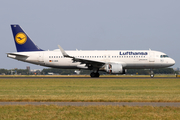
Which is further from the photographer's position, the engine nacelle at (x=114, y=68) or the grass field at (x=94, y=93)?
the engine nacelle at (x=114, y=68)

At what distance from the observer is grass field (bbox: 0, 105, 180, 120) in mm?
11242

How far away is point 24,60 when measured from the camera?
Answer: 49.3 metres

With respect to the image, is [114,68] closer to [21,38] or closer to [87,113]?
[21,38]

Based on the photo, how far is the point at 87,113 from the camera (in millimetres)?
12102

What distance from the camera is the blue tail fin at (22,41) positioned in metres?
50.2

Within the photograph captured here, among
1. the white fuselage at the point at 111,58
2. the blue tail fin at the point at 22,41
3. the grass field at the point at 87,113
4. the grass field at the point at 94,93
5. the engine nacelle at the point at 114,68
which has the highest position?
the blue tail fin at the point at 22,41

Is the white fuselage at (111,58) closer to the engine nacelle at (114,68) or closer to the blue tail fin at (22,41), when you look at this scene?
the blue tail fin at (22,41)

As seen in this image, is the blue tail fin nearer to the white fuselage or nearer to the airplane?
the airplane

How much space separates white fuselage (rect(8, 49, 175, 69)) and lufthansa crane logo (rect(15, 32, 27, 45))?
7.74 feet

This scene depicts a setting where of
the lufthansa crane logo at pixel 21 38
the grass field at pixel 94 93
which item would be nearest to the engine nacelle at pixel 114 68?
the grass field at pixel 94 93

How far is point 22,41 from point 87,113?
4042 centimetres

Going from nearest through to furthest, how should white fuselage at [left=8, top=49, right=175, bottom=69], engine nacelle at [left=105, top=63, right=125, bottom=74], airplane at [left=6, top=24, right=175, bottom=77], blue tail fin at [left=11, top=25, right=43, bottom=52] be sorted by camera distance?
engine nacelle at [left=105, top=63, right=125, bottom=74] < airplane at [left=6, top=24, right=175, bottom=77] < white fuselage at [left=8, top=49, right=175, bottom=69] < blue tail fin at [left=11, top=25, right=43, bottom=52]

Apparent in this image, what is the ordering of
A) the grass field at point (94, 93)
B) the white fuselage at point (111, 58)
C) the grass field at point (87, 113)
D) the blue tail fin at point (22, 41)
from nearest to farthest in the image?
1. the grass field at point (87, 113)
2. the grass field at point (94, 93)
3. the white fuselage at point (111, 58)
4. the blue tail fin at point (22, 41)

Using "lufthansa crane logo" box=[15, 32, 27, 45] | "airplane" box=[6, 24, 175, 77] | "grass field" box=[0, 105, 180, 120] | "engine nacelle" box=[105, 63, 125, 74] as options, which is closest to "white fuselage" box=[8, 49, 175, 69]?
"airplane" box=[6, 24, 175, 77]
